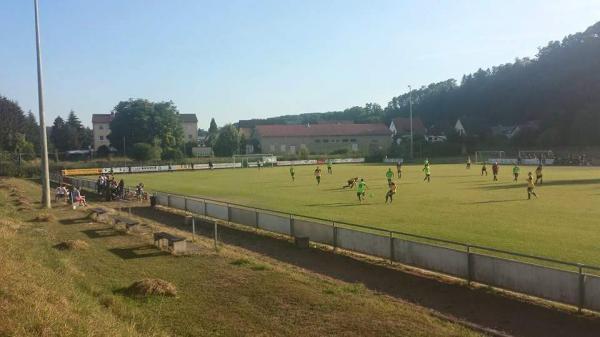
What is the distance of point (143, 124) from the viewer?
10194 centimetres

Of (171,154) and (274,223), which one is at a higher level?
(171,154)

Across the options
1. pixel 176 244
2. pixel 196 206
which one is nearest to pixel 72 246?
pixel 176 244

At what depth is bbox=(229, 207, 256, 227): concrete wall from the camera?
21547 mm

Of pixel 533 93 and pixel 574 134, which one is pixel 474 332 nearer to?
pixel 574 134

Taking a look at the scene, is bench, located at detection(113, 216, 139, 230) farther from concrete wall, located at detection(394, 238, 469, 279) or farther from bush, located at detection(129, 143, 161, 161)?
bush, located at detection(129, 143, 161, 161)

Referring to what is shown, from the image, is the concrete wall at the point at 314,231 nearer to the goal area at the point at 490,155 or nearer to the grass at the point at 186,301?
the grass at the point at 186,301

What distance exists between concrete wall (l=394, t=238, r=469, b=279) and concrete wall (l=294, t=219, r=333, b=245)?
9.74ft

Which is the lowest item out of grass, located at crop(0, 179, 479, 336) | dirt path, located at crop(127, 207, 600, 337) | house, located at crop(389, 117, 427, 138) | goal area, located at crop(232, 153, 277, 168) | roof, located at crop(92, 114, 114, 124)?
dirt path, located at crop(127, 207, 600, 337)

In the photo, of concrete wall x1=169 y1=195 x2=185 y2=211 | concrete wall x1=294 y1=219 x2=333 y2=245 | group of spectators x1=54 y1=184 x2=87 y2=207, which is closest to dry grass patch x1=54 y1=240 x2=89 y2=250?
concrete wall x1=294 y1=219 x2=333 y2=245

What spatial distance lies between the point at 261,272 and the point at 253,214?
27.5 ft

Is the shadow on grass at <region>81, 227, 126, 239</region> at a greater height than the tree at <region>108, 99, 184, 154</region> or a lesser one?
lesser

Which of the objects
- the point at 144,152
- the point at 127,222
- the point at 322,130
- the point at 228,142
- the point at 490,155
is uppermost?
the point at 322,130

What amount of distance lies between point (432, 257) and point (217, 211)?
13.2 meters

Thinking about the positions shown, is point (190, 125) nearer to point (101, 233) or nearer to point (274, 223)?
point (101, 233)
